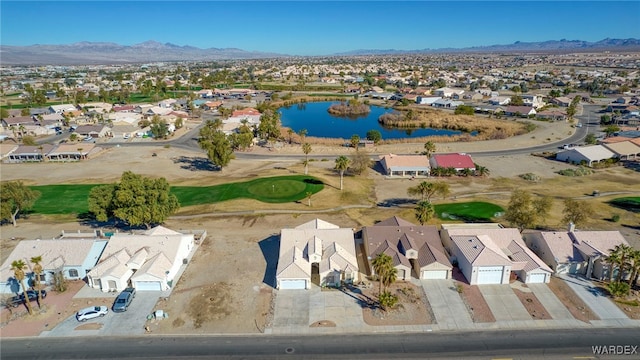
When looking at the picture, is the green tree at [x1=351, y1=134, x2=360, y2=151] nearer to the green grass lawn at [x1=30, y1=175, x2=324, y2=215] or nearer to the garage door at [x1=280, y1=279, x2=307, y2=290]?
the green grass lawn at [x1=30, y1=175, x2=324, y2=215]

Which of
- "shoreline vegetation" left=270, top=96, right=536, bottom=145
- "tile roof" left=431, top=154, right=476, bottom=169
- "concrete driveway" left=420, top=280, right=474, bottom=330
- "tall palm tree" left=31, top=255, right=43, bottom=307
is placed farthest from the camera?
"shoreline vegetation" left=270, top=96, right=536, bottom=145

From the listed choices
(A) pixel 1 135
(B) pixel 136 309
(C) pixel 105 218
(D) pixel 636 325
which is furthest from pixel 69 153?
(D) pixel 636 325

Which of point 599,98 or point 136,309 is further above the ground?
point 599,98

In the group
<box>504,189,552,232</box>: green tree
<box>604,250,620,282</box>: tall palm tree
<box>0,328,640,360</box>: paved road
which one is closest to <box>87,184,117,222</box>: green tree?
<box>0,328,640,360</box>: paved road

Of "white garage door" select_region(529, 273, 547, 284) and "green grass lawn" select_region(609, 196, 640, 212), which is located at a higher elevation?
"green grass lawn" select_region(609, 196, 640, 212)

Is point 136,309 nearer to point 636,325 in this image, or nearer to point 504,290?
point 504,290

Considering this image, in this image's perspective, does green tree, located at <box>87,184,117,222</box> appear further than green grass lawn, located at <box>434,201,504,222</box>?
No

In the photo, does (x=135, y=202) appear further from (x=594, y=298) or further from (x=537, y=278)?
(x=594, y=298)
